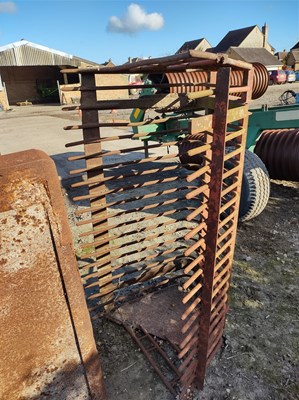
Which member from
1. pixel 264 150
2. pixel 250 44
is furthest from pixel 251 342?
pixel 250 44

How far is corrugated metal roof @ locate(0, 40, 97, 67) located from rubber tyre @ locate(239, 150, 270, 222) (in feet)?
69.1

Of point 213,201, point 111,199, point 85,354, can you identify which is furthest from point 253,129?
point 85,354

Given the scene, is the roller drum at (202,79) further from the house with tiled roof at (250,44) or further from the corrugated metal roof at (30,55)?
the house with tiled roof at (250,44)

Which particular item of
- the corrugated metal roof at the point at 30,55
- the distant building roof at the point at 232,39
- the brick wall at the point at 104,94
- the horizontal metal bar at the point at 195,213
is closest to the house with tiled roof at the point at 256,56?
the distant building roof at the point at 232,39

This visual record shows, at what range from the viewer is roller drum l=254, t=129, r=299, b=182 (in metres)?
4.86

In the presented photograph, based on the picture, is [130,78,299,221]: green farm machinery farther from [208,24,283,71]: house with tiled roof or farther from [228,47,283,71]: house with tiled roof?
[208,24,283,71]: house with tiled roof

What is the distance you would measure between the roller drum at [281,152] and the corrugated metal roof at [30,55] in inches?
792

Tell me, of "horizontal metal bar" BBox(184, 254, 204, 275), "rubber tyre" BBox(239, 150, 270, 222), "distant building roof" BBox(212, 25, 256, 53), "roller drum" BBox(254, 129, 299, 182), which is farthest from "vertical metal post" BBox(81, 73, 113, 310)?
"distant building roof" BBox(212, 25, 256, 53)

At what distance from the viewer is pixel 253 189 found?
396 centimetres

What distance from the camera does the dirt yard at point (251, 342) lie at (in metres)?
2.07

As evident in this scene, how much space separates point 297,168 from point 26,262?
183 inches

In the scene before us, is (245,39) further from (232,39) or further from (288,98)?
(288,98)

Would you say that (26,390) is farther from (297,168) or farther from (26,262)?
(297,168)

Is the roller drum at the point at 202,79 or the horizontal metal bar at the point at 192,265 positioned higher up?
the roller drum at the point at 202,79
